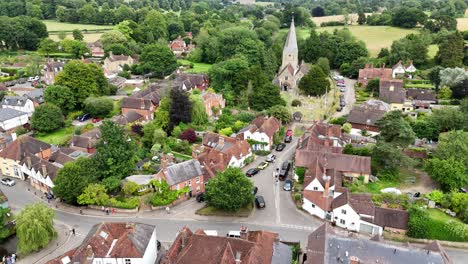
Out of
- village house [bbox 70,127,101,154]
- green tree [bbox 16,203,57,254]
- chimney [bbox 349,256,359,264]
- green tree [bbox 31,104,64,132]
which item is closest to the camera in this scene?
chimney [bbox 349,256,359,264]

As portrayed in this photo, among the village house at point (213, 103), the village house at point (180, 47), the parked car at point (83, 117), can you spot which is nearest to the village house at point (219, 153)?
the village house at point (213, 103)

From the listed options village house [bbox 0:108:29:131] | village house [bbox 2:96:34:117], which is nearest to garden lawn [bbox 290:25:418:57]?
village house [bbox 2:96:34:117]

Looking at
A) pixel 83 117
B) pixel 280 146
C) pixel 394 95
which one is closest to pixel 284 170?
pixel 280 146

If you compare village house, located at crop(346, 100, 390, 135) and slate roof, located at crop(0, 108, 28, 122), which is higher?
slate roof, located at crop(0, 108, 28, 122)

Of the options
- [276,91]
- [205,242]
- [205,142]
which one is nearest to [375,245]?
[205,242]

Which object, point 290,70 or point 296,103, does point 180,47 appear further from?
point 296,103

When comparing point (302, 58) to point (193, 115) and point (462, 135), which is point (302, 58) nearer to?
point (193, 115)

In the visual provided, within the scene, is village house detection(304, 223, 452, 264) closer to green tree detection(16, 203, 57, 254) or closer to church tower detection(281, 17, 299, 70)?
green tree detection(16, 203, 57, 254)
